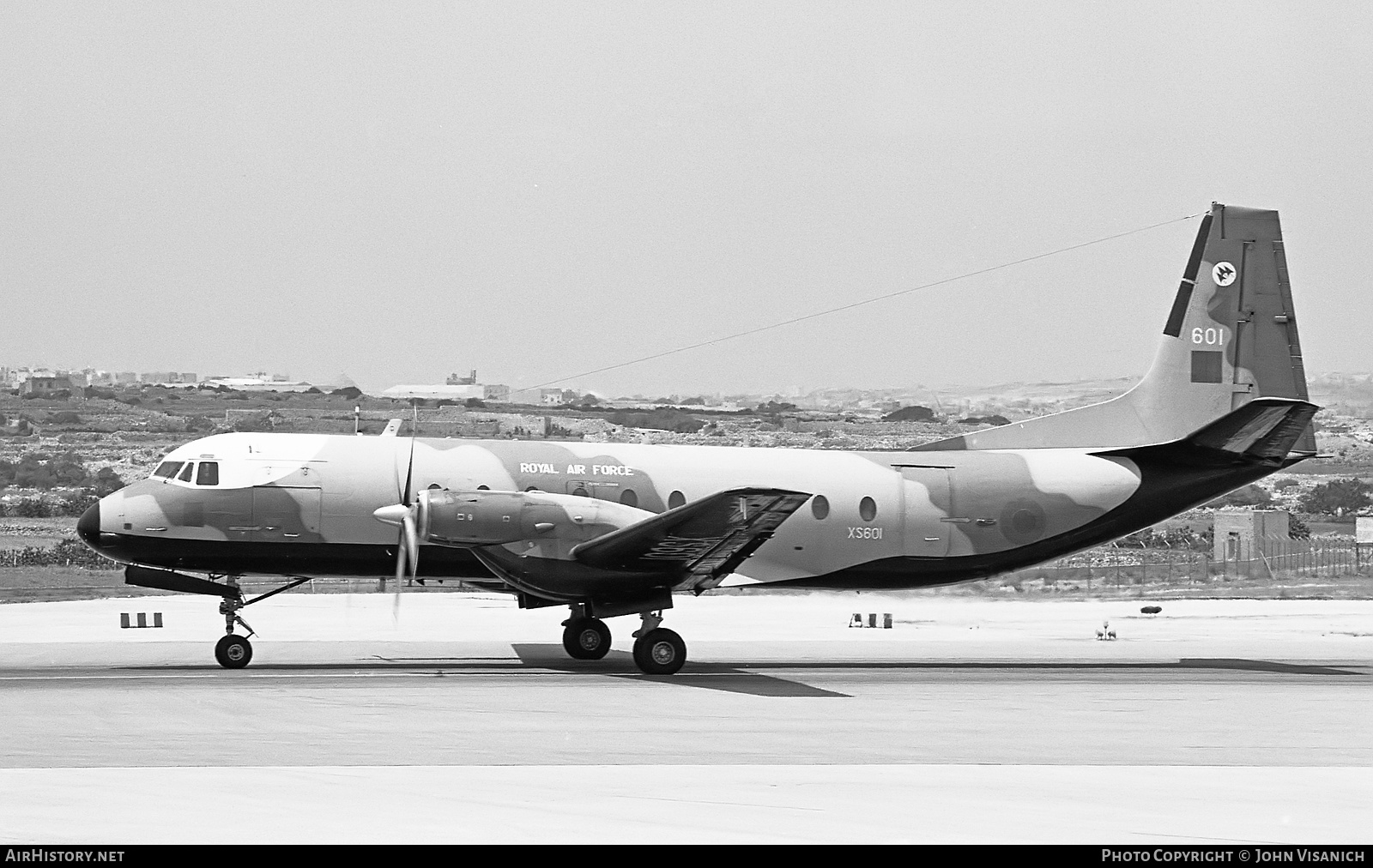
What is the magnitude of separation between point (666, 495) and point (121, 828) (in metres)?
12.8

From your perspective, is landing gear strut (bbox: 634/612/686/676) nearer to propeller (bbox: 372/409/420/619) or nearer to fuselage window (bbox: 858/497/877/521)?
propeller (bbox: 372/409/420/619)

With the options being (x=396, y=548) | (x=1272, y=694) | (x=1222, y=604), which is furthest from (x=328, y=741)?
(x=1222, y=604)

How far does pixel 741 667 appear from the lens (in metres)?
21.9

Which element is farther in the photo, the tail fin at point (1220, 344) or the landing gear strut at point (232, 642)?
the tail fin at point (1220, 344)

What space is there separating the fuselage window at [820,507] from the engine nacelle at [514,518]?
114 inches

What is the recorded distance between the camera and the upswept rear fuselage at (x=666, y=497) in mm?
20156

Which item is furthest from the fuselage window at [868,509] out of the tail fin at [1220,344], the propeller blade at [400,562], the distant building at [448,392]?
the distant building at [448,392]

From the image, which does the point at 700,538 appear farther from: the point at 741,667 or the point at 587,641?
the point at 587,641

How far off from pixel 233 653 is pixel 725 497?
7574mm

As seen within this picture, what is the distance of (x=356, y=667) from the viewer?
21016 millimetres

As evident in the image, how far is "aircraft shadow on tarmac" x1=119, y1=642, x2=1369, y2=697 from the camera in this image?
1992 centimetres

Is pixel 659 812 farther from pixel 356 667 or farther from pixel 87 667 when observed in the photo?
pixel 87 667

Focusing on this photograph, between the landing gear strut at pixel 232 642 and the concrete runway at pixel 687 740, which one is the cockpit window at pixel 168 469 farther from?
the concrete runway at pixel 687 740

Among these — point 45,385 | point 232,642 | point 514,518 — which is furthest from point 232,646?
point 45,385
